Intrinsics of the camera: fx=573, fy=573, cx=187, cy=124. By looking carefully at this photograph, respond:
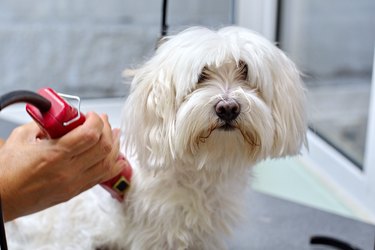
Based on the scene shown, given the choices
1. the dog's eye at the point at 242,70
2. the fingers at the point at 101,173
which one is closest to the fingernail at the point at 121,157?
the fingers at the point at 101,173

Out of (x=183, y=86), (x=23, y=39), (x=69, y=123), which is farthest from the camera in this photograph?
(x=23, y=39)

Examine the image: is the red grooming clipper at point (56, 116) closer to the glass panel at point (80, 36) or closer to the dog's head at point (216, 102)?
the dog's head at point (216, 102)

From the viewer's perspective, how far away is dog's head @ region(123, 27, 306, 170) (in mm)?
894

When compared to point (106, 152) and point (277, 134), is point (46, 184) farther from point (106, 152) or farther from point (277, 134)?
point (277, 134)

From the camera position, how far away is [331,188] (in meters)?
1.63

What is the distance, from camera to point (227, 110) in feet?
2.87

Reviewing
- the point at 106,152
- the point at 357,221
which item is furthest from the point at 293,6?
the point at 106,152

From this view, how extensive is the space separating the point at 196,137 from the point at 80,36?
1228 mm

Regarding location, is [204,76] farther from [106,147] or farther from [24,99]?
[24,99]

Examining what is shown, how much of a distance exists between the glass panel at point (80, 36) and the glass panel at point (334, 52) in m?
0.26

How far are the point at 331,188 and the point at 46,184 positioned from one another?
1.05 metres

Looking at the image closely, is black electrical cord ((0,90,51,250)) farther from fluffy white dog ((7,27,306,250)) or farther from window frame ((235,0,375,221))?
window frame ((235,0,375,221))

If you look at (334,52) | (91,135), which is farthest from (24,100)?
(334,52)

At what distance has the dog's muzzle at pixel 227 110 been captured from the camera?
873 mm
